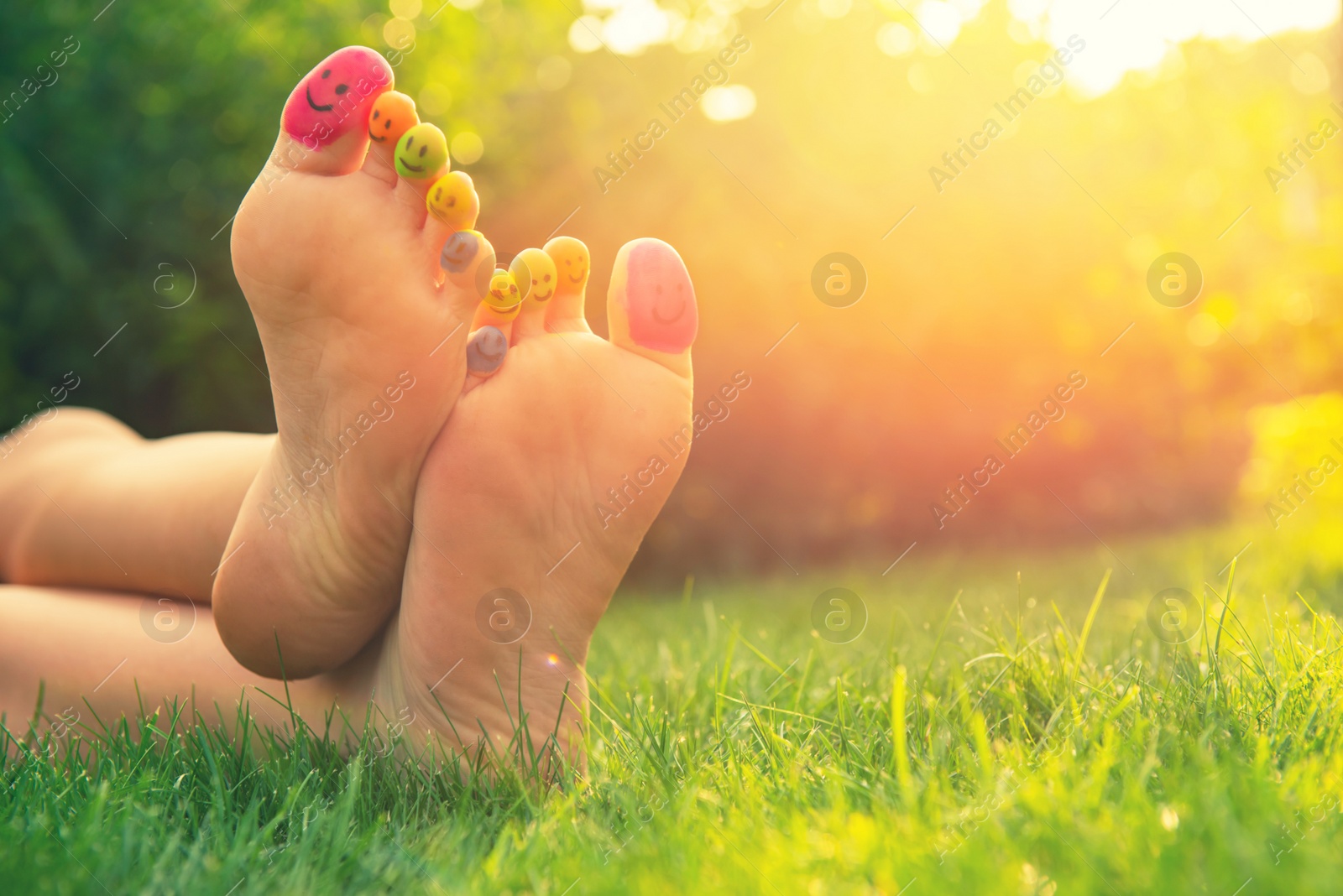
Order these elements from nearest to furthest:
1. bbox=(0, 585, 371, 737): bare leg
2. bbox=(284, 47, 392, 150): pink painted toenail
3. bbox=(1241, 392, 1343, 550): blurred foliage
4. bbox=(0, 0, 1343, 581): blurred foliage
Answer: bbox=(284, 47, 392, 150): pink painted toenail → bbox=(0, 585, 371, 737): bare leg → bbox=(1241, 392, 1343, 550): blurred foliage → bbox=(0, 0, 1343, 581): blurred foliage

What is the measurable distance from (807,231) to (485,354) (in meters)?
3.58

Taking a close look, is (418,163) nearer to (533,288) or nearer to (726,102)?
(533,288)

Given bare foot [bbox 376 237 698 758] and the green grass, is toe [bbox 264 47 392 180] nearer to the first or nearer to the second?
bare foot [bbox 376 237 698 758]

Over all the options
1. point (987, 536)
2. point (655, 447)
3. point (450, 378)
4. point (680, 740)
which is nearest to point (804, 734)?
point (680, 740)

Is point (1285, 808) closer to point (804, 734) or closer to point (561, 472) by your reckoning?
point (804, 734)

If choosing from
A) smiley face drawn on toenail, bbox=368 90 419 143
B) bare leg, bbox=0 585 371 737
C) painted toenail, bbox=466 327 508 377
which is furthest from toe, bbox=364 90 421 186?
bare leg, bbox=0 585 371 737

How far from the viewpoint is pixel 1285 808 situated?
0.82m

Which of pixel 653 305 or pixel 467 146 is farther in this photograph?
pixel 467 146

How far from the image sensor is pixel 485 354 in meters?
1.23

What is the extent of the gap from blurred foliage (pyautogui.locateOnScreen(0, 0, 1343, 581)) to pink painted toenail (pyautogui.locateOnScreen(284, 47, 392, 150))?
90.9 inches

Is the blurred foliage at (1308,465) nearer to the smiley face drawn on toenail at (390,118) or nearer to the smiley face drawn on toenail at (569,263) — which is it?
the smiley face drawn on toenail at (569,263)

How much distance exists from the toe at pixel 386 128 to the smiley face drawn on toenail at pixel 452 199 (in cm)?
6

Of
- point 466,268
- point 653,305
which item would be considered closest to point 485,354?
point 466,268

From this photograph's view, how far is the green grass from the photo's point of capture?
766 mm
